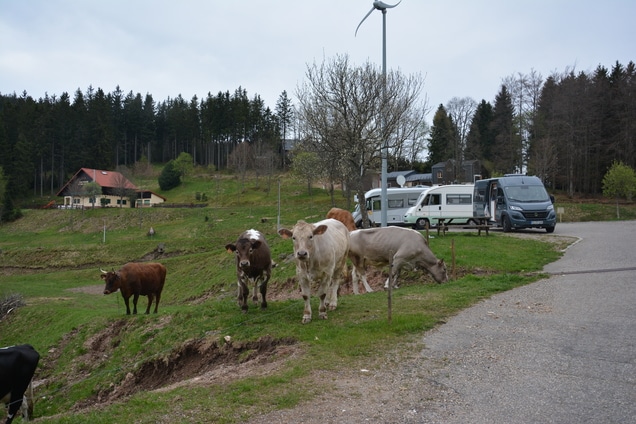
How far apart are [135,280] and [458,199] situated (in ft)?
81.2

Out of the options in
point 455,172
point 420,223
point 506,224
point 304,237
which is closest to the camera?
point 304,237

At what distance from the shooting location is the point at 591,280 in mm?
14312

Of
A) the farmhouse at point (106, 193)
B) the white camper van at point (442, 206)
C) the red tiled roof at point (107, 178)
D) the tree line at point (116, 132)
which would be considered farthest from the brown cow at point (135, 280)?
the tree line at point (116, 132)

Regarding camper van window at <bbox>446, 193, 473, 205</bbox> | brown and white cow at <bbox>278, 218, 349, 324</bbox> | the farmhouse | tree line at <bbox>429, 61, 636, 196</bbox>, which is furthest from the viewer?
the farmhouse

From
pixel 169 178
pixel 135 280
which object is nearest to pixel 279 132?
pixel 169 178

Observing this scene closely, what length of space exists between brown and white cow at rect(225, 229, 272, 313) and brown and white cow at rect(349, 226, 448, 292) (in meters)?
4.77

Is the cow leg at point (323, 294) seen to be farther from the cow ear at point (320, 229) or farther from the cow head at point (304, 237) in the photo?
the cow ear at point (320, 229)

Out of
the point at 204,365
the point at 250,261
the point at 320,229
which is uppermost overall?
the point at 320,229

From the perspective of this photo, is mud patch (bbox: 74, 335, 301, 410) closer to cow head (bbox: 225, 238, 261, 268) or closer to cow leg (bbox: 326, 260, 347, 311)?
cow head (bbox: 225, 238, 261, 268)

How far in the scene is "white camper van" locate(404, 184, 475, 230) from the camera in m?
35.0

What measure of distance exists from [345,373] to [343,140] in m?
18.2

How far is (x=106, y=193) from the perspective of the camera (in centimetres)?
8088

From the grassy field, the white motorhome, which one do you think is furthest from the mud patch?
the white motorhome

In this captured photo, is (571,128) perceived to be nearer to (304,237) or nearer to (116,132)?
(304,237)
